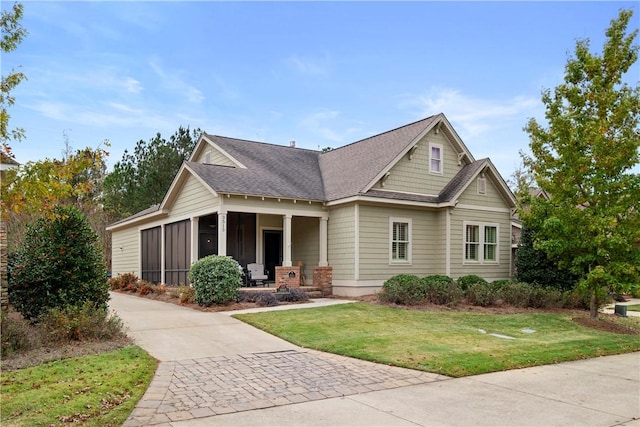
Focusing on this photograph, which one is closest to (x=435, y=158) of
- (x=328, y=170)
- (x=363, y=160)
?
(x=363, y=160)

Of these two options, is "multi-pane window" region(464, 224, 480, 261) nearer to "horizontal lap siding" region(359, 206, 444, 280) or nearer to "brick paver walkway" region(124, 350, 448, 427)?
"horizontal lap siding" region(359, 206, 444, 280)

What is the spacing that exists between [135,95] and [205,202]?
440 centimetres

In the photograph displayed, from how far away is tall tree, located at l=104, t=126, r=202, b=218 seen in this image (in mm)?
32188

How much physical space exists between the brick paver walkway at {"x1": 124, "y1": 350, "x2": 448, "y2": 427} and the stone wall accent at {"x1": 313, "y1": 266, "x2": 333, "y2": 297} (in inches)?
371

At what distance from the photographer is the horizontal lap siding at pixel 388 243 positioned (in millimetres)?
18391

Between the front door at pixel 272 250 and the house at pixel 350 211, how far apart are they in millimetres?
45

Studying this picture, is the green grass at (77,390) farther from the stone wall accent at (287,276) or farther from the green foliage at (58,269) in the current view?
the stone wall accent at (287,276)

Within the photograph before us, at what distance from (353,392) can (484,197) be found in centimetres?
1631

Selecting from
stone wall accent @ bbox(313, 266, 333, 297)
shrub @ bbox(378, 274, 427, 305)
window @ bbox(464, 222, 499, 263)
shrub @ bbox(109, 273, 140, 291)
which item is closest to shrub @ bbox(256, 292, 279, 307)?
stone wall accent @ bbox(313, 266, 333, 297)

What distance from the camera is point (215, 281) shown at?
15.2m

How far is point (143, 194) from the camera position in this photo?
3225cm

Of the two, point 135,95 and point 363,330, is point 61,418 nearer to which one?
point 363,330

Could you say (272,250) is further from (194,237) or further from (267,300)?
(267,300)

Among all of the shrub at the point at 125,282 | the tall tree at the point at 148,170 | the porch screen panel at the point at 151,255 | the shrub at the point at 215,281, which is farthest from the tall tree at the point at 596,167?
the tall tree at the point at 148,170
